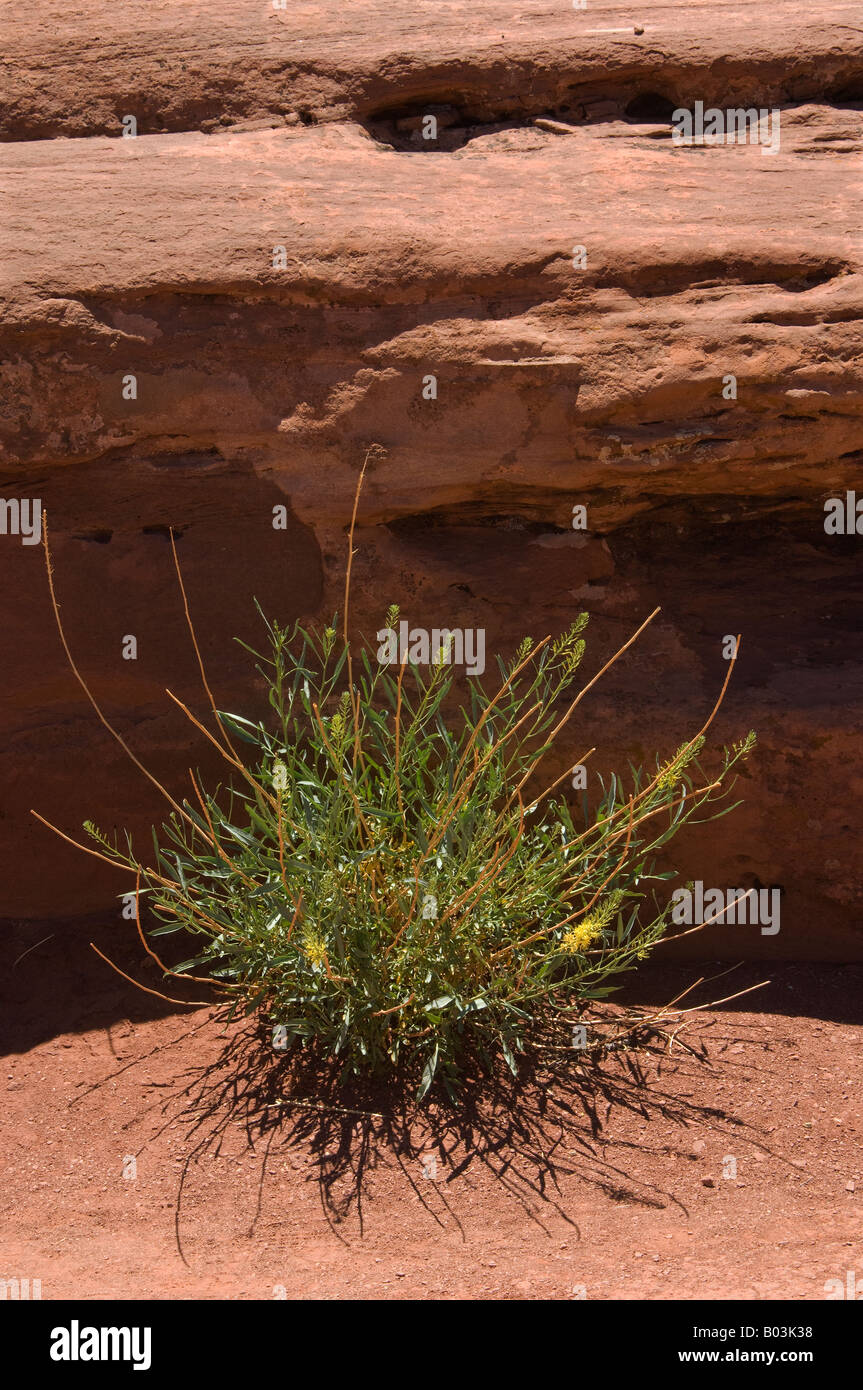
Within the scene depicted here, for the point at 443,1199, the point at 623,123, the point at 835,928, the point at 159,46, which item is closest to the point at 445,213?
the point at 623,123

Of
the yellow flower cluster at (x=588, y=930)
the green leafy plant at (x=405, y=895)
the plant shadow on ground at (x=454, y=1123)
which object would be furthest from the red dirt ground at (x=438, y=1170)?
the yellow flower cluster at (x=588, y=930)

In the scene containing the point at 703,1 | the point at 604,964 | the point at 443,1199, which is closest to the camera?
the point at 443,1199

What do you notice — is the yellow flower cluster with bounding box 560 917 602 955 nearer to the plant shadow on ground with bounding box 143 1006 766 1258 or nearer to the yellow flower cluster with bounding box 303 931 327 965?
the plant shadow on ground with bounding box 143 1006 766 1258

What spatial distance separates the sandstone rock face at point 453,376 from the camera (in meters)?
3.28

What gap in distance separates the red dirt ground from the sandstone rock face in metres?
0.52

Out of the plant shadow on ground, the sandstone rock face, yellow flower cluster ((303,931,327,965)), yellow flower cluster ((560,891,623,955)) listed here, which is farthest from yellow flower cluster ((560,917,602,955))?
the sandstone rock face

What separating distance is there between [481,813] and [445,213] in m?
1.57

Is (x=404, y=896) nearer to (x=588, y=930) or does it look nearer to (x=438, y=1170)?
(x=588, y=930)

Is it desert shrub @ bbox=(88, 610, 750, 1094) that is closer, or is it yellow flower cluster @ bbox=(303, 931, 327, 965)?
yellow flower cluster @ bbox=(303, 931, 327, 965)

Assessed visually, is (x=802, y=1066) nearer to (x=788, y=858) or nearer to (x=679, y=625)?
(x=788, y=858)

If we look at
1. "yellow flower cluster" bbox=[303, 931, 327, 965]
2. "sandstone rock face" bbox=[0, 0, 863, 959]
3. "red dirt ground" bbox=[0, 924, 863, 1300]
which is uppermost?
"sandstone rock face" bbox=[0, 0, 863, 959]

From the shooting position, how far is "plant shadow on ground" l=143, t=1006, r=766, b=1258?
261cm

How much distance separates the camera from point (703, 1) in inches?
149

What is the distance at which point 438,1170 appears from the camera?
104 inches
